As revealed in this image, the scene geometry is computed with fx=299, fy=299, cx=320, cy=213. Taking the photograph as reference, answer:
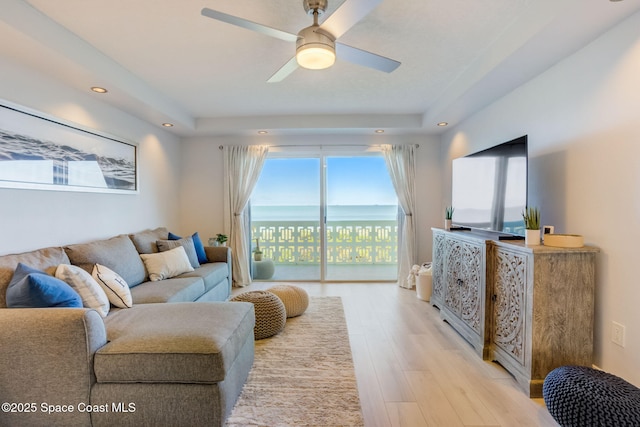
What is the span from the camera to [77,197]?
9.02ft

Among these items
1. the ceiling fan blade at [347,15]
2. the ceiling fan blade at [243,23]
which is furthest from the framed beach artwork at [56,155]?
the ceiling fan blade at [347,15]

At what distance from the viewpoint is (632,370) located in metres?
1.75

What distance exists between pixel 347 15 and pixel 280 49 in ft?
3.20

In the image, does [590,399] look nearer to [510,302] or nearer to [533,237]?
[510,302]

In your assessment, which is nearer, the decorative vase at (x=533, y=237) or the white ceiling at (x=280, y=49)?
the white ceiling at (x=280, y=49)

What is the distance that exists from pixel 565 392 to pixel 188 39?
316cm

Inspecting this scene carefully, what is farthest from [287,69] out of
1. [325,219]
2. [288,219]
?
[288,219]

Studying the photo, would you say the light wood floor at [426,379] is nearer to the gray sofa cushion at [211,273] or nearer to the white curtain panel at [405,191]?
the white curtain panel at [405,191]

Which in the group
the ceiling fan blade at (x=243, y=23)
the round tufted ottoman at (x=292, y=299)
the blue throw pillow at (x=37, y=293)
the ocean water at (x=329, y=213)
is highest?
the ceiling fan blade at (x=243, y=23)

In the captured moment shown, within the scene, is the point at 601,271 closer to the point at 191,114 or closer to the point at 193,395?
the point at 193,395

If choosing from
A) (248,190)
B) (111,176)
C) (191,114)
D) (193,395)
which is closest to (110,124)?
(111,176)

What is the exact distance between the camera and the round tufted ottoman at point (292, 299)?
313 centimetres

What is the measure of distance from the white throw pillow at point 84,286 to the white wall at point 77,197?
1.95 ft

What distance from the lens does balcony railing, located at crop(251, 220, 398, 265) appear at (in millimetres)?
4855
